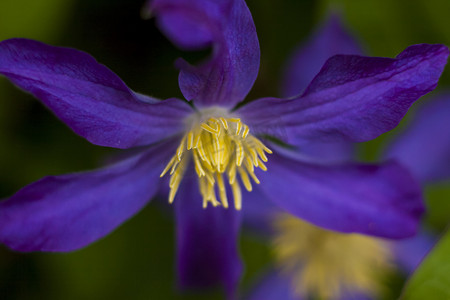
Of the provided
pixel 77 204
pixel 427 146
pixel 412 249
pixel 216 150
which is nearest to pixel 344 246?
pixel 412 249

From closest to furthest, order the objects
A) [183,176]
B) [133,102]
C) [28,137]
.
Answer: [133,102]
[183,176]
[28,137]

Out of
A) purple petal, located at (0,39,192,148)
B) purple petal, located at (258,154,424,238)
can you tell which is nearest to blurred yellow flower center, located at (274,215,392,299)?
purple petal, located at (258,154,424,238)

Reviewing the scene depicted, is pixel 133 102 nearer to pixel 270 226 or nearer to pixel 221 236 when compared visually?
pixel 221 236

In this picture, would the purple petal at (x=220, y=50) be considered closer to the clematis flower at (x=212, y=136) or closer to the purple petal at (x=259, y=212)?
the clematis flower at (x=212, y=136)

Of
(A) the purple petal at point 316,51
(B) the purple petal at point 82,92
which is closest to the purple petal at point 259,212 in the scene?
(A) the purple petal at point 316,51

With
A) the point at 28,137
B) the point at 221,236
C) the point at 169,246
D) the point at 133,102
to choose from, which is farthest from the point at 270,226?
the point at 133,102

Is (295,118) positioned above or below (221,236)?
above

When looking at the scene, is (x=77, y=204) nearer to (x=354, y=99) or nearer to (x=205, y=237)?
(x=205, y=237)
